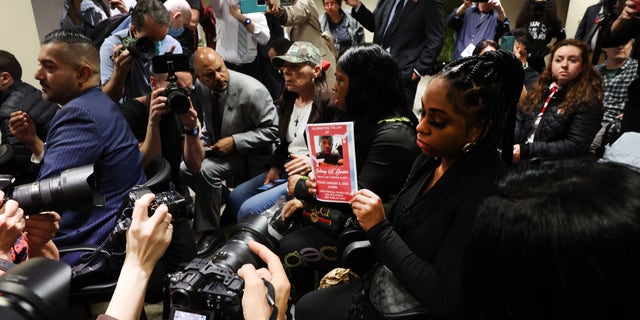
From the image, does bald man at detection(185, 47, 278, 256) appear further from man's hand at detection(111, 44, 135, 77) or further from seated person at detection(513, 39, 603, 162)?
seated person at detection(513, 39, 603, 162)

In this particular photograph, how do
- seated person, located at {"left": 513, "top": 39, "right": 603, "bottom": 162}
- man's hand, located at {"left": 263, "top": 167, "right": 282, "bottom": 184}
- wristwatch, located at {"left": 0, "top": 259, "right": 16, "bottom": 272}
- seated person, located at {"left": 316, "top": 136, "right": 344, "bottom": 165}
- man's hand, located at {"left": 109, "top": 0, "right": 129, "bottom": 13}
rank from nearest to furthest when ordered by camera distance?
wristwatch, located at {"left": 0, "top": 259, "right": 16, "bottom": 272} < seated person, located at {"left": 316, "top": 136, "right": 344, "bottom": 165} < seated person, located at {"left": 513, "top": 39, "right": 603, "bottom": 162} < man's hand, located at {"left": 263, "top": 167, "right": 282, "bottom": 184} < man's hand, located at {"left": 109, "top": 0, "right": 129, "bottom": 13}

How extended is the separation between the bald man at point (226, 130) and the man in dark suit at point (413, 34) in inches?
46.7

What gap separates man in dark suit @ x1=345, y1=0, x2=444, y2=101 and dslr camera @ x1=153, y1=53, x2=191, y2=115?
1.75 metres

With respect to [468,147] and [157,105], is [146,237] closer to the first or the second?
[468,147]

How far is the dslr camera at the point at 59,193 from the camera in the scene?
1.20m

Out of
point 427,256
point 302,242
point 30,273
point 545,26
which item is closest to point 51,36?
point 302,242

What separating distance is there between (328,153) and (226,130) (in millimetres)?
1421

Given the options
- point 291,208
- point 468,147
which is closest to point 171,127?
point 291,208

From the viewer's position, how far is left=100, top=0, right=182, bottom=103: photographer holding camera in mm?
2279

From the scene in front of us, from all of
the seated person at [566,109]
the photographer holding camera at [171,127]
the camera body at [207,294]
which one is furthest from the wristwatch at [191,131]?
the seated person at [566,109]

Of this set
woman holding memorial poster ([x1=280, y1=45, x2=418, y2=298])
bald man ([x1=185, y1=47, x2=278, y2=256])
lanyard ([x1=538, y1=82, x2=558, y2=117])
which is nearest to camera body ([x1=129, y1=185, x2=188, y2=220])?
woman holding memorial poster ([x1=280, y1=45, x2=418, y2=298])

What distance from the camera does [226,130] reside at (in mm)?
2908

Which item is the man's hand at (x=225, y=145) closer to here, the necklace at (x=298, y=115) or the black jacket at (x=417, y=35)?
the necklace at (x=298, y=115)

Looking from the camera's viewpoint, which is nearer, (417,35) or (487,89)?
(487,89)
